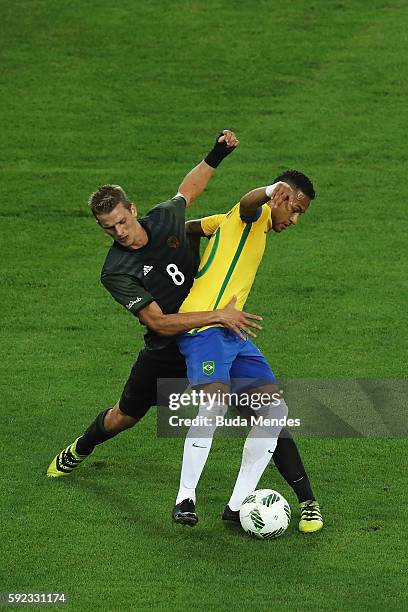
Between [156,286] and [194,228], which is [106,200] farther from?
[194,228]

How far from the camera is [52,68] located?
16.4 meters

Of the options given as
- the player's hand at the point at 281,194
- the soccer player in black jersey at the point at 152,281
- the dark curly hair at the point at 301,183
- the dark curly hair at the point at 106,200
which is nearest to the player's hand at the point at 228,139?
the soccer player in black jersey at the point at 152,281

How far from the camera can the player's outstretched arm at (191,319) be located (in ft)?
23.9

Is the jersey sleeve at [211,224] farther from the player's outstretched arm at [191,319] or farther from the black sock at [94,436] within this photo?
the black sock at [94,436]

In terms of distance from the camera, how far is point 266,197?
7184mm

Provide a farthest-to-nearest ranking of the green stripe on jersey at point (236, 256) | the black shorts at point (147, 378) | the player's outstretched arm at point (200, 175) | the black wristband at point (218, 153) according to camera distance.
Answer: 1. the player's outstretched arm at point (200, 175)
2. the black wristband at point (218, 153)
3. the black shorts at point (147, 378)
4. the green stripe on jersey at point (236, 256)

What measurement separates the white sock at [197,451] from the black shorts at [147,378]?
452mm

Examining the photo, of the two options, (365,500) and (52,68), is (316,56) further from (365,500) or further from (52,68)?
(365,500)

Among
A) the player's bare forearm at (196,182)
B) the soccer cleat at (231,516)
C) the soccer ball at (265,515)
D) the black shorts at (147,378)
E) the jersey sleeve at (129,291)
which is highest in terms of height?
the player's bare forearm at (196,182)

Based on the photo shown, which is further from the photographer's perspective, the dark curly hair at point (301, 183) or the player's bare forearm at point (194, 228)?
the player's bare forearm at point (194, 228)

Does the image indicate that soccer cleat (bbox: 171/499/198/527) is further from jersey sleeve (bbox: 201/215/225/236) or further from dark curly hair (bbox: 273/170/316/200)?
dark curly hair (bbox: 273/170/316/200)

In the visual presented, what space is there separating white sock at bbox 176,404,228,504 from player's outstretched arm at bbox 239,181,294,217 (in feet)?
3.79

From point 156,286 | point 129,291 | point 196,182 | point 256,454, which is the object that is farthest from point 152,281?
point 256,454

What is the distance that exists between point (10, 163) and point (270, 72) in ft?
12.4
